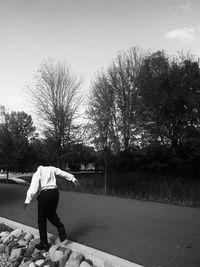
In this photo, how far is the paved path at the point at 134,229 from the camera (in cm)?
A: 515

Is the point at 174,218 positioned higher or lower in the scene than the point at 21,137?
lower

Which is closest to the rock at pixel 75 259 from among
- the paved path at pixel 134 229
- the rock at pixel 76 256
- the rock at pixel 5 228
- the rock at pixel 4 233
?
the rock at pixel 76 256

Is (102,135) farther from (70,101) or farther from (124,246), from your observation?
(124,246)

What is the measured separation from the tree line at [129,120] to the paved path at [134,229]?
27.7 feet

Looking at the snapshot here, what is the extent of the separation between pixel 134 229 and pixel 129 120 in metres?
16.8

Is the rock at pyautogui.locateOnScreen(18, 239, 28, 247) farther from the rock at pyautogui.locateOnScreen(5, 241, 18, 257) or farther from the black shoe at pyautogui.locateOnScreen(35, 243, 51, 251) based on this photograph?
the black shoe at pyautogui.locateOnScreen(35, 243, 51, 251)

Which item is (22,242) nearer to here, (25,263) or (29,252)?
(29,252)

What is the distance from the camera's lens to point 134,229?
7.00 metres

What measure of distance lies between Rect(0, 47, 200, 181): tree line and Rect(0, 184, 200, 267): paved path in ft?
27.7

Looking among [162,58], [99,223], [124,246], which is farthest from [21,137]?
[124,246]

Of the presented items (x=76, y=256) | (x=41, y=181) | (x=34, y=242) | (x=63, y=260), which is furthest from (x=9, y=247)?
(x=76, y=256)

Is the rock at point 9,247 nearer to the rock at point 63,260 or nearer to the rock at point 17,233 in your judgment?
the rock at point 17,233

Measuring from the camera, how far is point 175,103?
1836 cm

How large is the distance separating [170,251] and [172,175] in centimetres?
1335
